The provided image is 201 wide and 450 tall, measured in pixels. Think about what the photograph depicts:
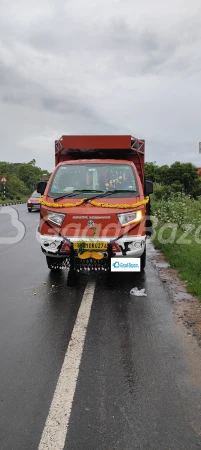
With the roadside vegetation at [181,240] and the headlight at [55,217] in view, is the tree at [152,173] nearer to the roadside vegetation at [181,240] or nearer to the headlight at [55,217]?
the roadside vegetation at [181,240]

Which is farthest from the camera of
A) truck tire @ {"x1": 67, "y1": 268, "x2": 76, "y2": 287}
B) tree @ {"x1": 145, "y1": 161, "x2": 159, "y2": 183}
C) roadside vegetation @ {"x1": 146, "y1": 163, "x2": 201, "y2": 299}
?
tree @ {"x1": 145, "y1": 161, "x2": 159, "y2": 183}

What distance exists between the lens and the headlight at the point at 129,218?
5.86 metres

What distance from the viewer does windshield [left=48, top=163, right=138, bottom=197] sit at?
21.3 feet

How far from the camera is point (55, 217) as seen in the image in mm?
6016

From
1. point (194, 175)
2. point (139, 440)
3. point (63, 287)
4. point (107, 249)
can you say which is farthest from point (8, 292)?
point (194, 175)

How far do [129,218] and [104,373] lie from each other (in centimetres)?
296

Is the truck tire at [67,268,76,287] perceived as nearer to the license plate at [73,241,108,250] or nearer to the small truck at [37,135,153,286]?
the small truck at [37,135,153,286]

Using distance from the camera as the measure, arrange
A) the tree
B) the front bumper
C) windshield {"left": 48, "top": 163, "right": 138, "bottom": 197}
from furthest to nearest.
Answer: the tree
windshield {"left": 48, "top": 163, "right": 138, "bottom": 197}
the front bumper

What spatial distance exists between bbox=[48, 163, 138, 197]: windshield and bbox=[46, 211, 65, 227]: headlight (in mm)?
479

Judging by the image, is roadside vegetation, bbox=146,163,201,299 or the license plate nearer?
the license plate

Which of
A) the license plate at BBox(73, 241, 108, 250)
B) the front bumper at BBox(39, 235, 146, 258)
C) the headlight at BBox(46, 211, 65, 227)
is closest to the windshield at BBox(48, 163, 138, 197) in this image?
the headlight at BBox(46, 211, 65, 227)

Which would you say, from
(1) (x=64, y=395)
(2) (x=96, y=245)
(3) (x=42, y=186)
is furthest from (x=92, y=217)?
(1) (x=64, y=395)

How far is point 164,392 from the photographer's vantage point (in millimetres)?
3039

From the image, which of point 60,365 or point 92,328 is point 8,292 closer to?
point 92,328
